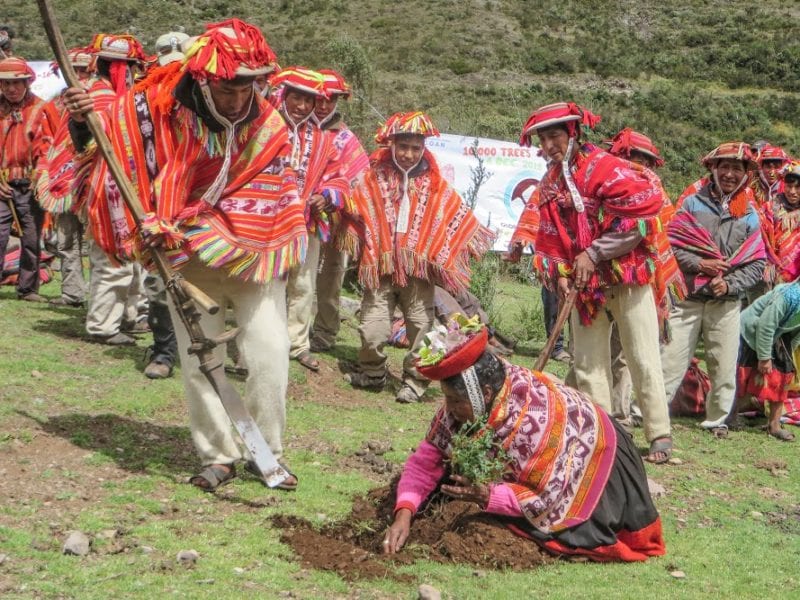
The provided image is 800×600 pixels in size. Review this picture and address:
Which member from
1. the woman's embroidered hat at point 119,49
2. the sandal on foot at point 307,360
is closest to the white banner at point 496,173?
the sandal on foot at point 307,360

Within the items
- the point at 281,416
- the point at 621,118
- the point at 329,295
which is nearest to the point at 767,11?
the point at 621,118

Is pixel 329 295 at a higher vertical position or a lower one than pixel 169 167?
lower

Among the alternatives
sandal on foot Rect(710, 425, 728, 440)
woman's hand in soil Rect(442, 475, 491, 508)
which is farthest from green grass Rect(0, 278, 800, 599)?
woman's hand in soil Rect(442, 475, 491, 508)

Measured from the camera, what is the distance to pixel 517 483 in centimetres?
Answer: 518

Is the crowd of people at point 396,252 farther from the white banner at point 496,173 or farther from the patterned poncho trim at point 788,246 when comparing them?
the white banner at point 496,173

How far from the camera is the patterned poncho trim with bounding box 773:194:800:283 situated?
10406 mm

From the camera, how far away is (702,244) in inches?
350

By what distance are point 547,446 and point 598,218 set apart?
7.95 feet

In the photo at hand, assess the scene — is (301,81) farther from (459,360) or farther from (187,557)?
(187,557)

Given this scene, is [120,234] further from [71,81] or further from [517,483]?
[517,483]

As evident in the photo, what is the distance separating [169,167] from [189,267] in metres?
0.52

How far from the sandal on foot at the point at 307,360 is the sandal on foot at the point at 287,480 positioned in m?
3.11

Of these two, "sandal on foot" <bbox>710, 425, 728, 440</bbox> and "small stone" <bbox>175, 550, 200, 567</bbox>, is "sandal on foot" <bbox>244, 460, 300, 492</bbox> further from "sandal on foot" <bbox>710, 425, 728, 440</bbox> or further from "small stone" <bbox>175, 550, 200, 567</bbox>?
"sandal on foot" <bbox>710, 425, 728, 440</bbox>

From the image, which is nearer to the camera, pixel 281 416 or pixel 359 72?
pixel 281 416
